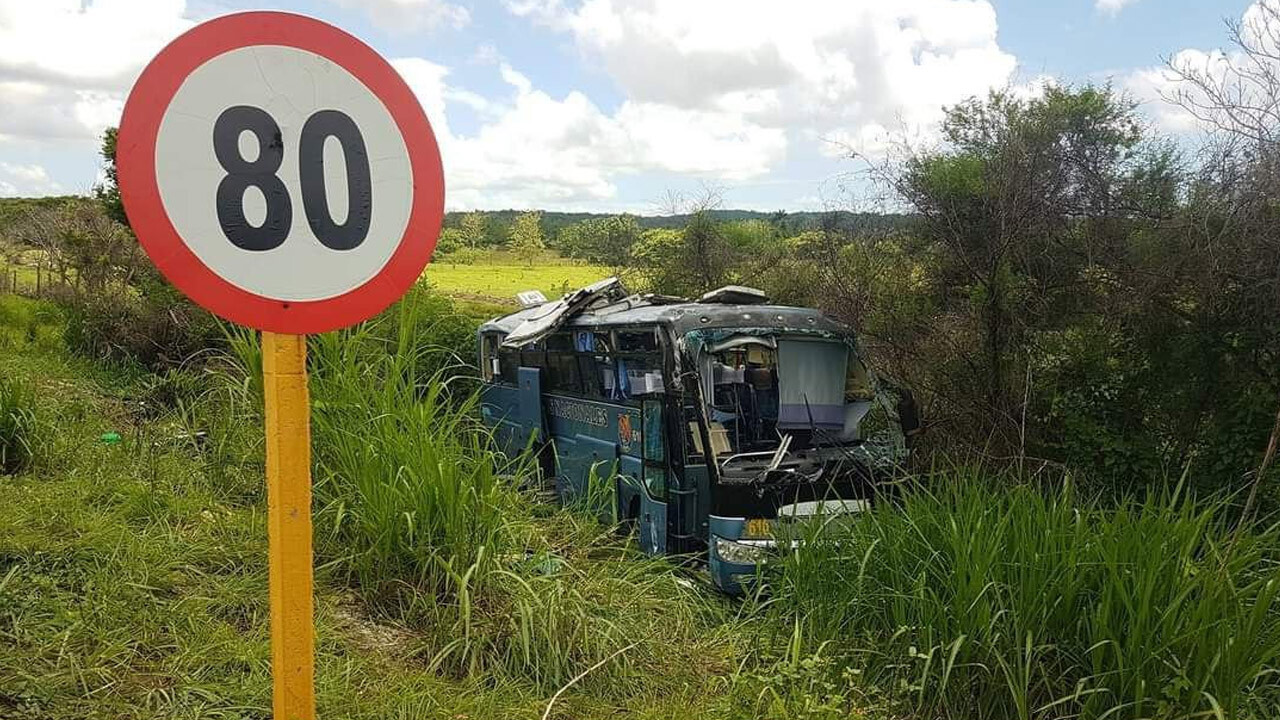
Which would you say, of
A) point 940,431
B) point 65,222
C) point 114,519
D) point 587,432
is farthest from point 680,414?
point 65,222

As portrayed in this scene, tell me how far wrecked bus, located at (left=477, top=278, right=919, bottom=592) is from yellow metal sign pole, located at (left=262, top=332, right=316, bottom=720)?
13.5 feet

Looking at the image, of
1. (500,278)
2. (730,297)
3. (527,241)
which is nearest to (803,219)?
(730,297)

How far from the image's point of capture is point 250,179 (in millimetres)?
1890

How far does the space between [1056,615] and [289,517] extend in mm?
2827

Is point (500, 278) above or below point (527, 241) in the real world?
below

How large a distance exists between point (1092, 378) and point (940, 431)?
1.28 metres

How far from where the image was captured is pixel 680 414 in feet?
21.7

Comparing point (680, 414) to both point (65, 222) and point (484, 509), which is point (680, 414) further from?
point (65, 222)

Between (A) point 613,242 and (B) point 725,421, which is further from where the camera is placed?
(A) point 613,242

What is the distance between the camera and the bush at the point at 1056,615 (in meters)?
3.09

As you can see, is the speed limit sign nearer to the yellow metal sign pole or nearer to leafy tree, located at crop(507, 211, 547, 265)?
the yellow metal sign pole

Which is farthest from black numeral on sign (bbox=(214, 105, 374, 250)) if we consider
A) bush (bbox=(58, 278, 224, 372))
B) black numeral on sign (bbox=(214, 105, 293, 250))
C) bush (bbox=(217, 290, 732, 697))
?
bush (bbox=(58, 278, 224, 372))

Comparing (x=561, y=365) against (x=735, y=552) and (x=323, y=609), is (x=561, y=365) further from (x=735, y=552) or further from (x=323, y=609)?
(x=323, y=609)

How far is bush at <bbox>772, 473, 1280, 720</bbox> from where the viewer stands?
10.1ft
